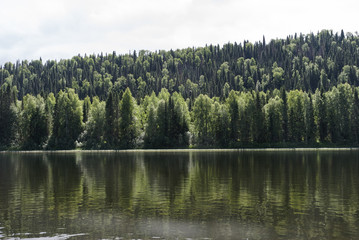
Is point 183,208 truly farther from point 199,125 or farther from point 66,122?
point 66,122

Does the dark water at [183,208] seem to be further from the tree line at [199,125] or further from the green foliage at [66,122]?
the green foliage at [66,122]

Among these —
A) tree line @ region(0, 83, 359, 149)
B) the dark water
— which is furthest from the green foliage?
the dark water

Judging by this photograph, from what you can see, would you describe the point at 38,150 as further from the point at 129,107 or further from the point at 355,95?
the point at 355,95

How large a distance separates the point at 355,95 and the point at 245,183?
132031mm

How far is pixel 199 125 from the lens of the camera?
480 ft

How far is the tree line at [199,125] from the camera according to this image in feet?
472

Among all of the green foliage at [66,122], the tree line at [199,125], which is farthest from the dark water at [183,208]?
the green foliage at [66,122]

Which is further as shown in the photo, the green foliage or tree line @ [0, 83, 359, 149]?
the green foliage

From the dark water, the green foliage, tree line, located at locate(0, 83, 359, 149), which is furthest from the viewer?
the green foliage

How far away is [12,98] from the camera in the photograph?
169 meters

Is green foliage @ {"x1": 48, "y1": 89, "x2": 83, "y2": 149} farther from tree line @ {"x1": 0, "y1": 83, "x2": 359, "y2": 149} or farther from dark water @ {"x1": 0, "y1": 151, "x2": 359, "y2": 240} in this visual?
dark water @ {"x1": 0, "y1": 151, "x2": 359, "y2": 240}

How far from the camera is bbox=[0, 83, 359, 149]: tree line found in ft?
472

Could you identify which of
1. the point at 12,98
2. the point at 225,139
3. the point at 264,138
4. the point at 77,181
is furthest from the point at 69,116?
the point at 77,181

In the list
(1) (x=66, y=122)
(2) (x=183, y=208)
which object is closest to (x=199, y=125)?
(1) (x=66, y=122)
